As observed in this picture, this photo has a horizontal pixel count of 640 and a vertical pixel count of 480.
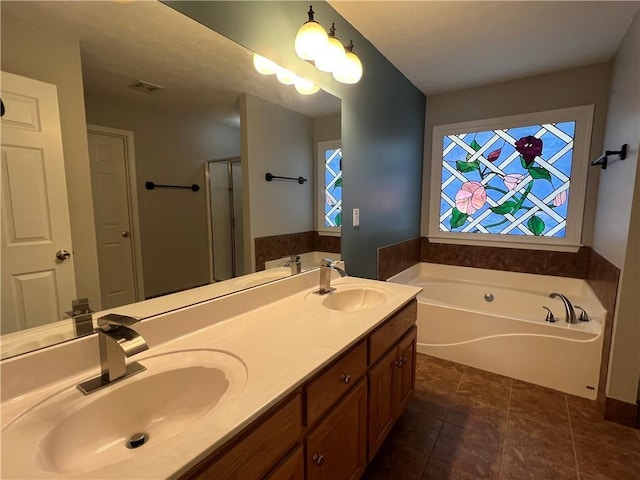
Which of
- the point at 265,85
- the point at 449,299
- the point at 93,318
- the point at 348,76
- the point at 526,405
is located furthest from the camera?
the point at 449,299

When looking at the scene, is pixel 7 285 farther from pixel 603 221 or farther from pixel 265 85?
pixel 603 221

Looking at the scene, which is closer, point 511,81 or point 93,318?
point 93,318

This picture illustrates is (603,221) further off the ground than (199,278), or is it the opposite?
(603,221)

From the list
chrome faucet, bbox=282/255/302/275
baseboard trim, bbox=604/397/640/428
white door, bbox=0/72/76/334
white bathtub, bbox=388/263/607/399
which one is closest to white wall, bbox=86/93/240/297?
white door, bbox=0/72/76/334

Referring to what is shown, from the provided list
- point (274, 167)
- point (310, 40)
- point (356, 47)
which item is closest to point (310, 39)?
point (310, 40)

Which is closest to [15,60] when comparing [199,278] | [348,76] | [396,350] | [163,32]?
[163,32]

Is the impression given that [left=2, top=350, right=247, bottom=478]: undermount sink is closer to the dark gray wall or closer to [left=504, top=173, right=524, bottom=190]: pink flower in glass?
the dark gray wall

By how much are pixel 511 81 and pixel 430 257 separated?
181cm

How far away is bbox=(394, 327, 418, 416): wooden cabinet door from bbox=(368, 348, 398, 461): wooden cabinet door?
55mm

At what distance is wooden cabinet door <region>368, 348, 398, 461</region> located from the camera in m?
1.32

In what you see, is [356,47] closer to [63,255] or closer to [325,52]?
[325,52]

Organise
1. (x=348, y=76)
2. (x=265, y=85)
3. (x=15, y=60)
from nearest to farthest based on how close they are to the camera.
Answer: (x=15, y=60)
(x=265, y=85)
(x=348, y=76)

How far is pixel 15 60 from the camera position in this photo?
2.43 feet

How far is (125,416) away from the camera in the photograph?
818mm
